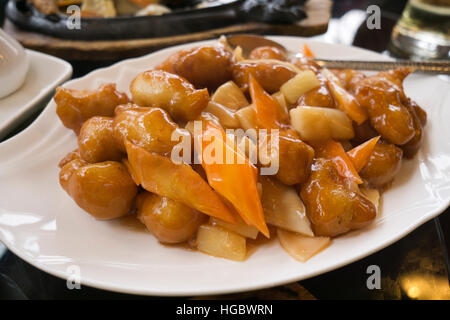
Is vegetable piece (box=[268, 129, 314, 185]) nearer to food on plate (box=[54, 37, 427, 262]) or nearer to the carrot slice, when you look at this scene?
food on plate (box=[54, 37, 427, 262])

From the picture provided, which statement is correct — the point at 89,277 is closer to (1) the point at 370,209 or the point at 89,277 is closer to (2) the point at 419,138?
(1) the point at 370,209

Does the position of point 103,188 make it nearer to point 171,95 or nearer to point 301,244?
point 171,95

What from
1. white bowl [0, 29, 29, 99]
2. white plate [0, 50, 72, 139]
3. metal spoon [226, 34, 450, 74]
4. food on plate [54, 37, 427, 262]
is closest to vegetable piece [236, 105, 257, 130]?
food on plate [54, 37, 427, 262]

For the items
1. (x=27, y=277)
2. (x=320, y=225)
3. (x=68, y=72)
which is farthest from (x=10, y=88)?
(x=320, y=225)

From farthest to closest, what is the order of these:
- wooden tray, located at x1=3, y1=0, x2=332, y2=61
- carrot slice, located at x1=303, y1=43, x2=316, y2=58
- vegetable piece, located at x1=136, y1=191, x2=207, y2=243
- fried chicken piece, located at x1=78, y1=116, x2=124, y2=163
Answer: wooden tray, located at x1=3, y1=0, x2=332, y2=61 < carrot slice, located at x1=303, y1=43, x2=316, y2=58 < fried chicken piece, located at x1=78, y1=116, x2=124, y2=163 < vegetable piece, located at x1=136, y1=191, x2=207, y2=243

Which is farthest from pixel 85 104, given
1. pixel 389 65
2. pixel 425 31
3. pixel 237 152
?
pixel 425 31

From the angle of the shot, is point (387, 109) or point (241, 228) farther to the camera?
point (387, 109)

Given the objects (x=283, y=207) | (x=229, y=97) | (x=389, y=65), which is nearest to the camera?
(x=283, y=207)
